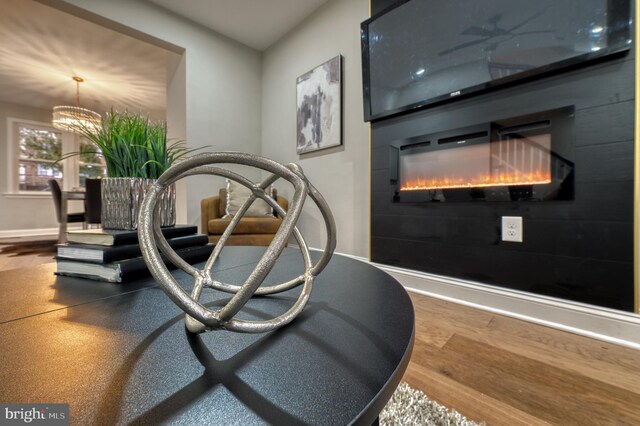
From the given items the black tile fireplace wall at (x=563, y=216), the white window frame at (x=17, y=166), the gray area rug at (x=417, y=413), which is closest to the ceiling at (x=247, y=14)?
the black tile fireplace wall at (x=563, y=216)

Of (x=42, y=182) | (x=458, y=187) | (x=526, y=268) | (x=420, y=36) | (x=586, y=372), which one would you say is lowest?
(x=586, y=372)

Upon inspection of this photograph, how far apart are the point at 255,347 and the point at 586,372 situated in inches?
48.1

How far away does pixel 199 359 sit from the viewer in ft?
0.90

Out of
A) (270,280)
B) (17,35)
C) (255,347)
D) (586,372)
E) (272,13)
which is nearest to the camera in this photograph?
(255,347)

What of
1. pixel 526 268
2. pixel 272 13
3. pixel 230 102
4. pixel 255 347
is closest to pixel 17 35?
pixel 230 102

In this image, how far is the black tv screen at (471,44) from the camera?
1.14m

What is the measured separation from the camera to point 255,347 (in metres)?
0.30

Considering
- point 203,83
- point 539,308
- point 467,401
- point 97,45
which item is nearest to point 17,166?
point 97,45

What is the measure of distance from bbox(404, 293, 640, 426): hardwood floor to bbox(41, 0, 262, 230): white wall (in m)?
2.54

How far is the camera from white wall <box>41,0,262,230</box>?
235 centimetres

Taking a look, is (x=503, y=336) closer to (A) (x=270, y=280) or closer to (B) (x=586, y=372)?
(B) (x=586, y=372)

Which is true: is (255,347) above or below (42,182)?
below

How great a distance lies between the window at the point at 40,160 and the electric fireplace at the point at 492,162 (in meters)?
5.10

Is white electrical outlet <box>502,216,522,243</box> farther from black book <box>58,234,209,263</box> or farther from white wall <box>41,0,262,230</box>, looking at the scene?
white wall <box>41,0,262,230</box>
